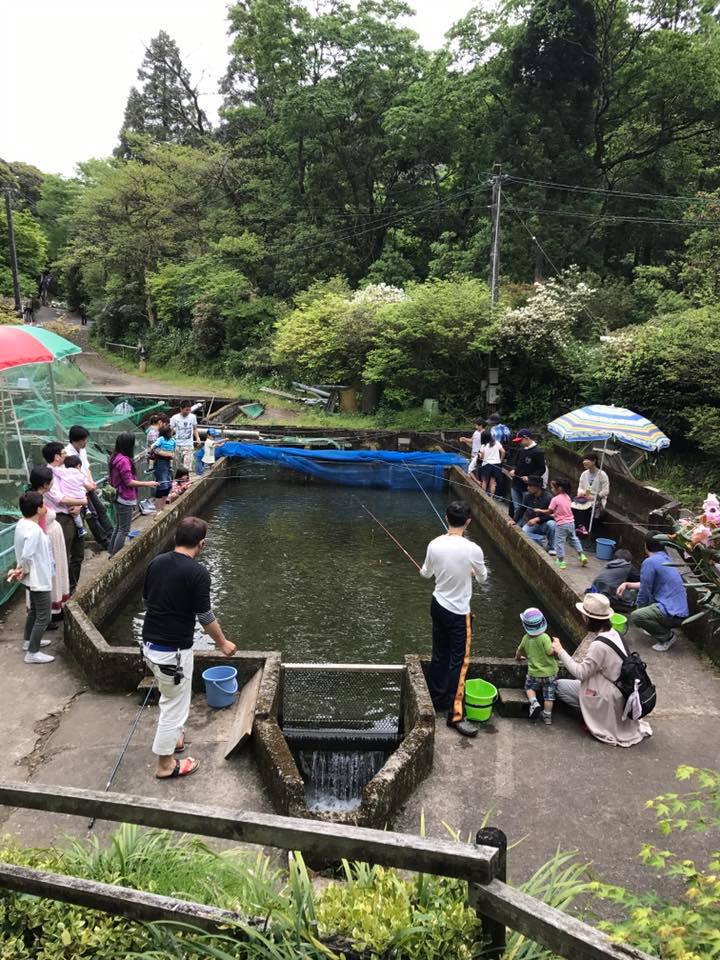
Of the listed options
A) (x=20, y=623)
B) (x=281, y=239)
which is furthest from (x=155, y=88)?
(x=20, y=623)

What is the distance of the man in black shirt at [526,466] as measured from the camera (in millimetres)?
10984

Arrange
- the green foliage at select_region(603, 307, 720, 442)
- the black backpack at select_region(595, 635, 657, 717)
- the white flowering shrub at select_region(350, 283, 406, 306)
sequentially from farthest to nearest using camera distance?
the white flowering shrub at select_region(350, 283, 406, 306)
the green foliage at select_region(603, 307, 720, 442)
the black backpack at select_region(595, 635, 657, 717)

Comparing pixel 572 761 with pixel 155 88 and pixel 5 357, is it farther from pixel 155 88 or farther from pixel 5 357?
pixel 155 88

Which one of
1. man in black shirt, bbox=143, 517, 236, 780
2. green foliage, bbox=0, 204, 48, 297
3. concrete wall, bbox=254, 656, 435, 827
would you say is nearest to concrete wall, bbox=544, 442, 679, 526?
concrete wall, bbox=254, 656, 435, 827

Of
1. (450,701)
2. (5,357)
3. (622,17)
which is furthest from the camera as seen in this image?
(622,17)

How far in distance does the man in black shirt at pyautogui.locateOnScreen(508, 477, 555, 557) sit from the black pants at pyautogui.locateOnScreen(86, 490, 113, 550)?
6.47 m

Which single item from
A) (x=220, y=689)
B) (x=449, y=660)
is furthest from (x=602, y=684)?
(x=220, y=689)

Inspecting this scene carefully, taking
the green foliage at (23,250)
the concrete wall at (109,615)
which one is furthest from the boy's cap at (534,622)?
the green foliage at (23,250)

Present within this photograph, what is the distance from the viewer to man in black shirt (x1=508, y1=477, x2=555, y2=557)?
33.2ft

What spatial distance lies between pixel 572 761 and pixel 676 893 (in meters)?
1.32

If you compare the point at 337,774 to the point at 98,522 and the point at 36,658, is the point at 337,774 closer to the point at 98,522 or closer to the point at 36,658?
the point at 36,658

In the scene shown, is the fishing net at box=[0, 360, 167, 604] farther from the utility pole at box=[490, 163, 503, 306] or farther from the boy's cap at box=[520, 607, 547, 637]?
the utility pole at box=[490, 163, 503, 306]

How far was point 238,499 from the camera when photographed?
1499 cm

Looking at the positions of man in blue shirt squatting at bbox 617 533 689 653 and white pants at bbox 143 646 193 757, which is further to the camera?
man in blue shirt squatting at bbox 617 533 689 653
